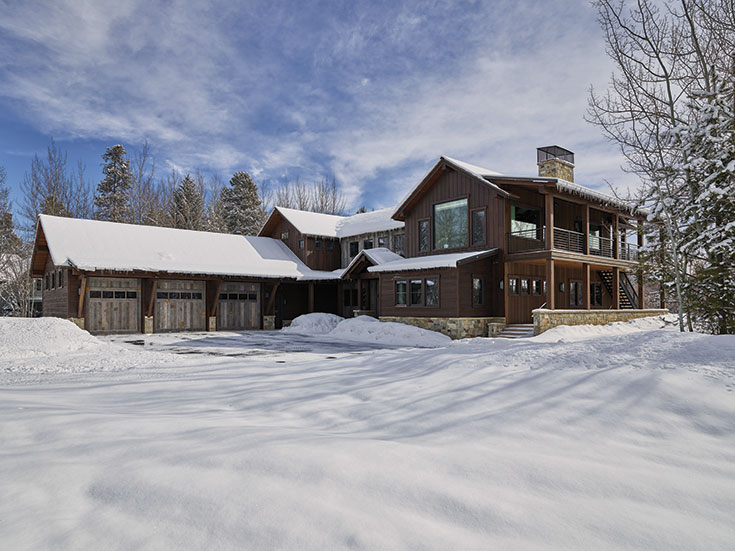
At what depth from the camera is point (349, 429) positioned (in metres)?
5.07

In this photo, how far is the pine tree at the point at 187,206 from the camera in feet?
150

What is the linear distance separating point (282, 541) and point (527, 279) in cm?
2085

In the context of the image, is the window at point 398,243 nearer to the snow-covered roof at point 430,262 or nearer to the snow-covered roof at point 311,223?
the snow-covered roof at point 430,262

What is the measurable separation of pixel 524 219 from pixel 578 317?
4871 millimetres

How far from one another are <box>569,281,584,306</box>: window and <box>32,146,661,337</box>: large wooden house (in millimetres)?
51

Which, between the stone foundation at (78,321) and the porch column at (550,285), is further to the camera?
the stone foundation at (78,321)

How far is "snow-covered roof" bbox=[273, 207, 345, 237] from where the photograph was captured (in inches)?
1184

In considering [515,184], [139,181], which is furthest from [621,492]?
[139,181]

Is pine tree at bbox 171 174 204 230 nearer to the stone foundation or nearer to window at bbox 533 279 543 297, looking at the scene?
the stone foundation

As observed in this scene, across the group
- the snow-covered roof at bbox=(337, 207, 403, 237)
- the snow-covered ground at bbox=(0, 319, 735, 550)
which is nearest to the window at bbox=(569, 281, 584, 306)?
the snow-covered roof at bbox=(337, 207, 403, 237)

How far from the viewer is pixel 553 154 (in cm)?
2359

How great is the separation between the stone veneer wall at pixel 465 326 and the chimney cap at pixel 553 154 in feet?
28.7

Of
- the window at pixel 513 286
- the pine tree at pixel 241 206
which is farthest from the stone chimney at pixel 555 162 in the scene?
the pine tree at pixel 241 206

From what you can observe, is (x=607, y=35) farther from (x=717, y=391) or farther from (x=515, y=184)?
(x=717, y=391)
